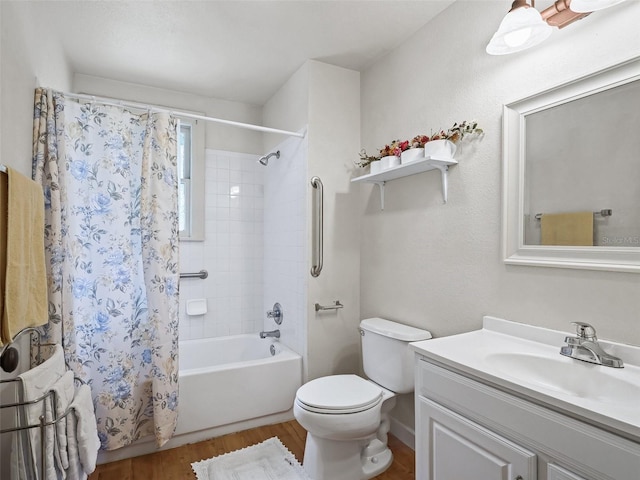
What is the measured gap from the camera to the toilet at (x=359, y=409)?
166 centimetres

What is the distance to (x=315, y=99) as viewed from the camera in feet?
7.98

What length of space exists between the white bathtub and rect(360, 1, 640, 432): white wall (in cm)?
72

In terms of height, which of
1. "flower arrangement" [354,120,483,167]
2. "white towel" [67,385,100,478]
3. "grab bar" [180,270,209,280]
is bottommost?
"white towel" [67,385,100,478]

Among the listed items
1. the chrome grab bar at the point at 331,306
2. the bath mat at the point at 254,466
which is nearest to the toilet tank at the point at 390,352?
the chrome grab bar at the point at 331,306

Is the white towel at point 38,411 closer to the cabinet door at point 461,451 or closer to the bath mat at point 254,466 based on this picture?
the bath mat at point 254,466

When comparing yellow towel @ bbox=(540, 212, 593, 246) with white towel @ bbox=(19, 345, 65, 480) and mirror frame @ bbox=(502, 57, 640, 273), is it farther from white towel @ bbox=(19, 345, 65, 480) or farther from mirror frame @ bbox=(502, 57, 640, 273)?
white towel @ bbox=(19, 345, 65, 480)

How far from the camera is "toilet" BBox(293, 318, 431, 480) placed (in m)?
1.66

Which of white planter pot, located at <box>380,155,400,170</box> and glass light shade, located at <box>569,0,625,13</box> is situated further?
white planter pot, located at <box>380,155,400,170</box>

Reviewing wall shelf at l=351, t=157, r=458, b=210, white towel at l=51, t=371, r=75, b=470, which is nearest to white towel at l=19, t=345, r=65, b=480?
white towel at l=51, t=371, r=75, b=470

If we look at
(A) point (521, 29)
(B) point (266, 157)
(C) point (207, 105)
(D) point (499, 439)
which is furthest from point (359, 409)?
(C) point (207, 105)

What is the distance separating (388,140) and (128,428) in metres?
2.40

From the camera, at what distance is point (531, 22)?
126 cm

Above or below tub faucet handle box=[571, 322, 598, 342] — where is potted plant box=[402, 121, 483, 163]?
above

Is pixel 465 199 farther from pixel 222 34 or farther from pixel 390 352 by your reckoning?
pixel 222 34
